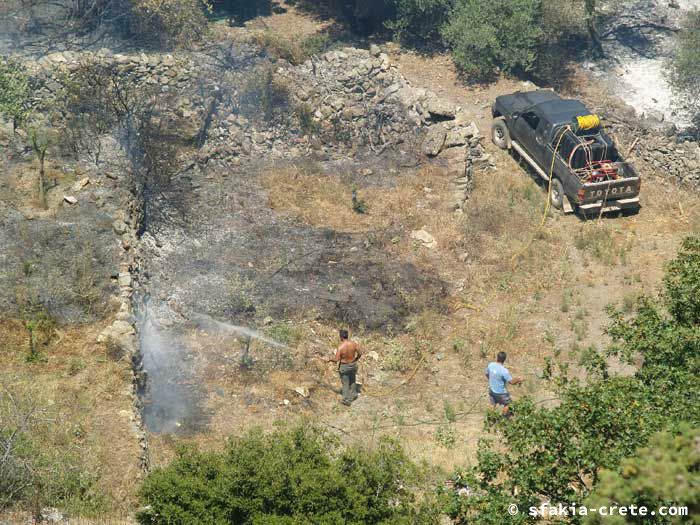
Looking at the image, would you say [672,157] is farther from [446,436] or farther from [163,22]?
[163,22]

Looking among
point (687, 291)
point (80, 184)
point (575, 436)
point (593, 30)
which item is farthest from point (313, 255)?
point (593, 30)

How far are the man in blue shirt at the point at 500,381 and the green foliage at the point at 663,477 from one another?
5866 mm

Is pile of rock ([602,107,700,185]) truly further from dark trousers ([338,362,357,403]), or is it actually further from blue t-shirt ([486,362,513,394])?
dark trousers ([338,362,357,403])

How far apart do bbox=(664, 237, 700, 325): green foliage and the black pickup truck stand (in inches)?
280

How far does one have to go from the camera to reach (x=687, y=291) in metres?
9.57

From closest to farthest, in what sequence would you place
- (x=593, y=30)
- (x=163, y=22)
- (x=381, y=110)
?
(x=381, y=110) < (x=163, y=22) < (x=593, y=30)

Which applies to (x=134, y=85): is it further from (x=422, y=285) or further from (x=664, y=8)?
(x=664, y=8)

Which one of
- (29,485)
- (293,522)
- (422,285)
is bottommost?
(422,285)

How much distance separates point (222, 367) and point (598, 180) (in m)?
9.27

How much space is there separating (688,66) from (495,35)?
5048mm

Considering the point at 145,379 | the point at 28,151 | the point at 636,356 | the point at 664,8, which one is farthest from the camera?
the point at 664,8

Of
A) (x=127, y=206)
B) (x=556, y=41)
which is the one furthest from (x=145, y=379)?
(x=556, y=41)

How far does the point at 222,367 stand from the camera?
13219 millimetres

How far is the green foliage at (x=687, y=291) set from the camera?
9547 mm
